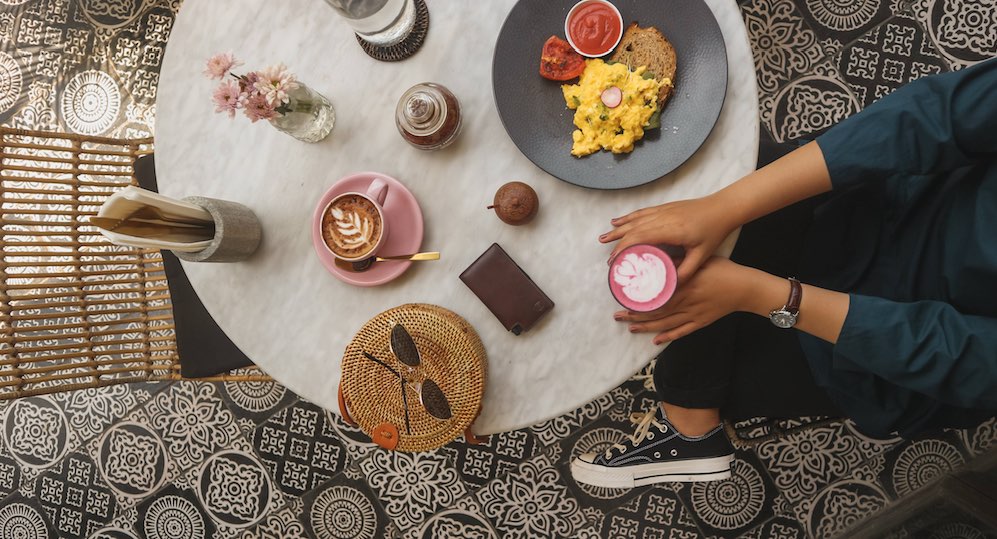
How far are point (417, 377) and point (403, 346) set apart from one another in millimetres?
68

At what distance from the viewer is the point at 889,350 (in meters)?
1.11

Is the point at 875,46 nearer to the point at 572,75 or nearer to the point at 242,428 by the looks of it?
the point at 572,75

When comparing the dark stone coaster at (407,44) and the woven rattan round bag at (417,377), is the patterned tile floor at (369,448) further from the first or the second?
the dark stone coaster at (407,44)

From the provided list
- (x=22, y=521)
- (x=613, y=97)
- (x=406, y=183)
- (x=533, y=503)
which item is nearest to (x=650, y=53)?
A: (x=613, y=97)

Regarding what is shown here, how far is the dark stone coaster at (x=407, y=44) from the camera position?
1223 millimetres

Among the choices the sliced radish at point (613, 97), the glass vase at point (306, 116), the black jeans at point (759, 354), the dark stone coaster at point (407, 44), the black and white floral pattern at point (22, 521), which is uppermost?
the dark stone coaster at point (407, 44)

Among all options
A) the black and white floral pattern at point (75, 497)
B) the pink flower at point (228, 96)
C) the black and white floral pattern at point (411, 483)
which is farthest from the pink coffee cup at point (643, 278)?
the black and white floral pattern at point (75, 497)

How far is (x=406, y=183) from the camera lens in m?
1.24

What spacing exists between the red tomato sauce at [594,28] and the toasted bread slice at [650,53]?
0.02m

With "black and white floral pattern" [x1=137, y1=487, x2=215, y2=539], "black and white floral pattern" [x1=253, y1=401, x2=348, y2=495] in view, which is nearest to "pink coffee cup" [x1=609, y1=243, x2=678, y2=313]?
"black and white floral pattern" [x1=253, y1=401, x2=348, y2=495]

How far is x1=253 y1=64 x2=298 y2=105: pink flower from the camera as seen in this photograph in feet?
3.53

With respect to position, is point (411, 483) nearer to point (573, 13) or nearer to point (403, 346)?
point (403, 346)

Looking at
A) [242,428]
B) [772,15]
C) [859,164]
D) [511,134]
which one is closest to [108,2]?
[242,428]

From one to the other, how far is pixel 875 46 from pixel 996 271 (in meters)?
1.32
